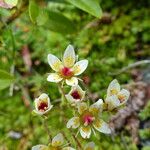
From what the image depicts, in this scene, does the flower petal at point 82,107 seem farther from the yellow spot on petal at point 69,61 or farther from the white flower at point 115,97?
the yellow spot on petal at point 69,61

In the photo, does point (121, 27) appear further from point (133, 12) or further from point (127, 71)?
point (127, 71)

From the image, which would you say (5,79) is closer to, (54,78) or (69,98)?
(54,78)

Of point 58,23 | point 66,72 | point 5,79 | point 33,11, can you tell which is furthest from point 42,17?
point 66,72

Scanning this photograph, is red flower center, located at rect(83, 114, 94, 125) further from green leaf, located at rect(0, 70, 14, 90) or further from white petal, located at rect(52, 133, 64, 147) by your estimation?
green leaf, located at rect(0, 70, 14, 90)

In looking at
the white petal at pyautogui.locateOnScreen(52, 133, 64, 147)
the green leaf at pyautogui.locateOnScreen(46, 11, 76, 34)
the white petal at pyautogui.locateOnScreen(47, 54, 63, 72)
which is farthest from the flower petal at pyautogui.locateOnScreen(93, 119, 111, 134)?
the green leaf at pyautogui.locateOnScreen(46, 11, 76, 34)

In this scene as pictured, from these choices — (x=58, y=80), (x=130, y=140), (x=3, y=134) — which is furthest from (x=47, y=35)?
(x=58, y=80)

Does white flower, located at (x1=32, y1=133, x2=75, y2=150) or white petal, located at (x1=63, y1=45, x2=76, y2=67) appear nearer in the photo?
white flower, located at (x1=32, y1=133, x2=75, y2=150)

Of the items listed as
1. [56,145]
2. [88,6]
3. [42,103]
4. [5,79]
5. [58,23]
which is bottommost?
[56,145]
